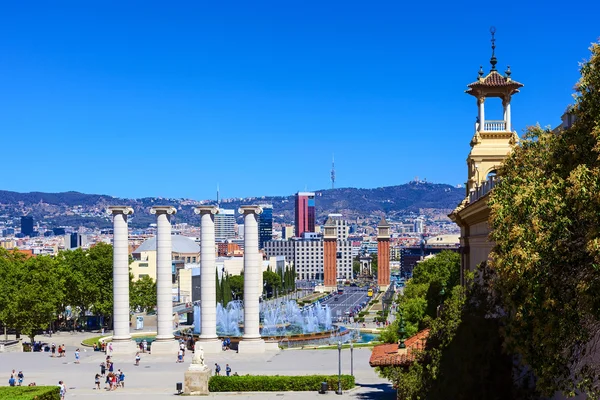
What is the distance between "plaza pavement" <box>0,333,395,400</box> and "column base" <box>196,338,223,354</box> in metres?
0.52

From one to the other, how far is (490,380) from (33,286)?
179ft

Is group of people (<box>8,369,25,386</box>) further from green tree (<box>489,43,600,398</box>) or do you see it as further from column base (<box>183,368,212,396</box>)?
green tree (<box>489,43,600,398</box>)

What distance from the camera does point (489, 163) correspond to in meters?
36.0

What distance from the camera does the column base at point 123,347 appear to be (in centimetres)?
5628

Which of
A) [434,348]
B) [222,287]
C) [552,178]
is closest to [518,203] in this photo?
[552,178]

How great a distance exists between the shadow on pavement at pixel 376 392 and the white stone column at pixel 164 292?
19.2 metres

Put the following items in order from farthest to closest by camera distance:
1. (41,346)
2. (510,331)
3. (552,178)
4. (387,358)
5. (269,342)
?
1. (41,346)
2. (269,342)
3. (387,358)
4. (510,331)
5. (552,178)

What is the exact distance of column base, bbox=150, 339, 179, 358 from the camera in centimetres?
5623

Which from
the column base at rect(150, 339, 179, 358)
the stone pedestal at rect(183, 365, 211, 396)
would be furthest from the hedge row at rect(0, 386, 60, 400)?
the column base at rect(150, 339, 179, 358)

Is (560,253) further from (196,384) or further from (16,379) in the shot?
(16,379)

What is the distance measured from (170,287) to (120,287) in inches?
140

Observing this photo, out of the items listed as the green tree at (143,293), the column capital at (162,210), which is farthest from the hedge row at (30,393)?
the green tree at (143,293)

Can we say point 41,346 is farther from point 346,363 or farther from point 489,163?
point 489,163

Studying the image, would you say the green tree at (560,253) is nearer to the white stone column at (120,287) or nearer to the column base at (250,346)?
the column base at (250,346)
